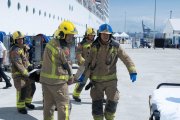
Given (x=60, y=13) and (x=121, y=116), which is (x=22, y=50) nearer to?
(x=121, y=116)

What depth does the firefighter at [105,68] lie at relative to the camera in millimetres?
6500

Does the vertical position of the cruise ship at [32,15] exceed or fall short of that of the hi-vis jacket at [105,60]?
it exceeds it

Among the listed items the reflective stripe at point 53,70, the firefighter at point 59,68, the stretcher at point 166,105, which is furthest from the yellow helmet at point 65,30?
the stretcher at point 166,105

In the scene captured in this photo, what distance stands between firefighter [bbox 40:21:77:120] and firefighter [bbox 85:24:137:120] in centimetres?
75

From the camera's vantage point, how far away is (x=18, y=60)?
809 cm

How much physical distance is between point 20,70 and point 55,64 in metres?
2.35

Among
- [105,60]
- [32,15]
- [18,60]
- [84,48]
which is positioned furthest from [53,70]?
[32,15]

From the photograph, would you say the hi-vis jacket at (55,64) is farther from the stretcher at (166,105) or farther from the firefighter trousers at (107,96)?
the stretcher at (166,105)

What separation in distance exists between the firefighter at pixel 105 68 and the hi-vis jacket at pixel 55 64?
77cm

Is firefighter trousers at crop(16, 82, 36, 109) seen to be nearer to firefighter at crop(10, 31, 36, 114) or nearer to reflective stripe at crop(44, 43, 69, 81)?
firefighter at crop(10, 31, 36, 114)

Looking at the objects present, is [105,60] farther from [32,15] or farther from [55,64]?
[32,15]

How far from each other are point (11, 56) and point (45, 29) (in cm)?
2488

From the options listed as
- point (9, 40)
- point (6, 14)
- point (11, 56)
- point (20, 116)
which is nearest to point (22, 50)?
point (11, 56)

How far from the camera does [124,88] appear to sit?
481 inches
